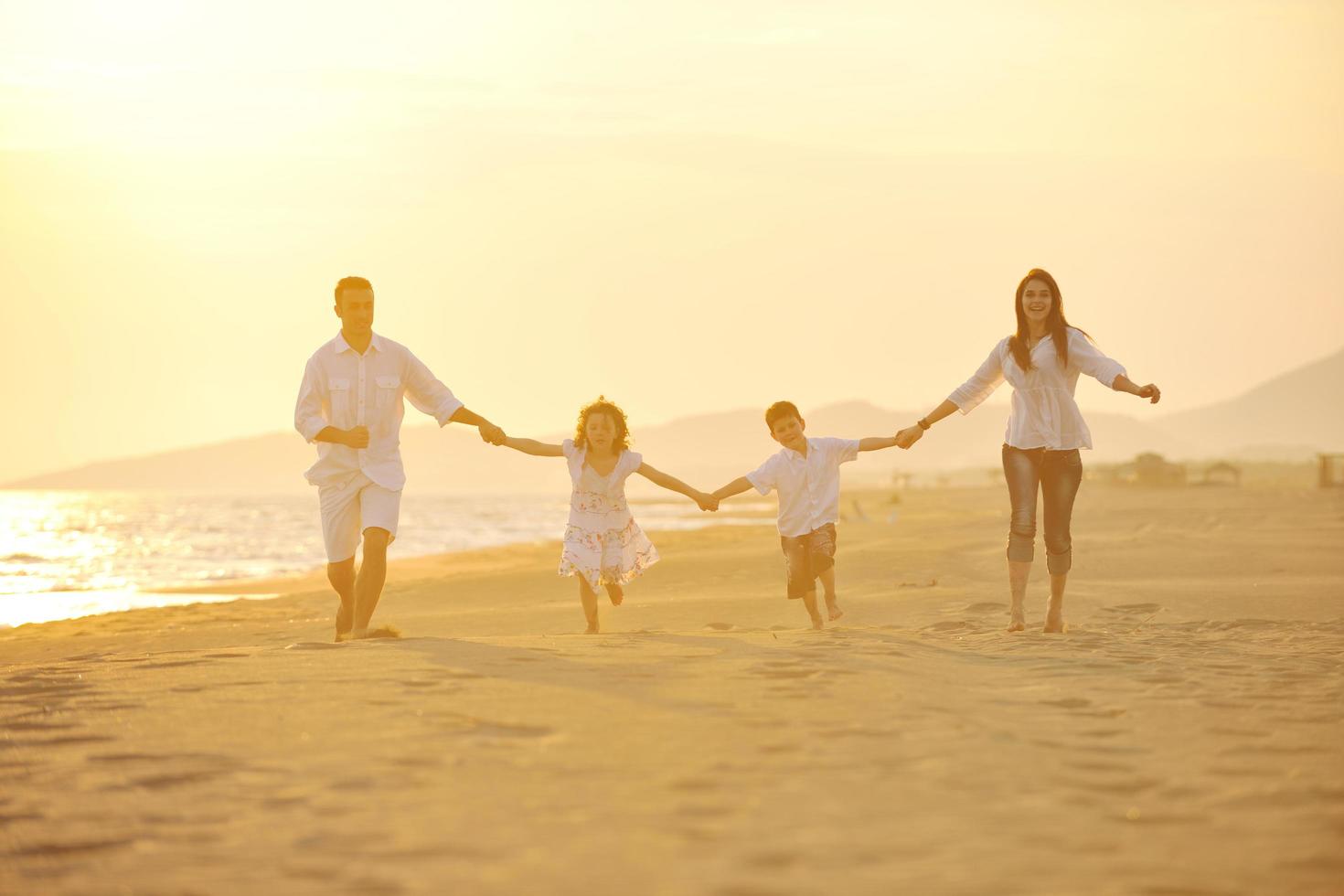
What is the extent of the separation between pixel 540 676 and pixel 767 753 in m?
1.55

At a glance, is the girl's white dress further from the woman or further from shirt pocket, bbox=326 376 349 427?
the woman

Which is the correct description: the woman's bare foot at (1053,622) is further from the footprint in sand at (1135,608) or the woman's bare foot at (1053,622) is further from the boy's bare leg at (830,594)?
the footprint in sand at (1135,608)

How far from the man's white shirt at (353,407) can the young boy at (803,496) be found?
2168mm

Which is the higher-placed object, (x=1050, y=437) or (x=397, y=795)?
(x=1050, y=437)

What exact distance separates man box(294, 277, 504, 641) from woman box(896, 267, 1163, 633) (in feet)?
12.0

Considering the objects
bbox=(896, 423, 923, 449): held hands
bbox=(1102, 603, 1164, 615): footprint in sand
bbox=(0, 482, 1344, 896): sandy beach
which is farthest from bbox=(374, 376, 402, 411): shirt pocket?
bbox=(1102, 603, 1164, 615): footprint in sand

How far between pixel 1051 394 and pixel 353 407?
413 cm

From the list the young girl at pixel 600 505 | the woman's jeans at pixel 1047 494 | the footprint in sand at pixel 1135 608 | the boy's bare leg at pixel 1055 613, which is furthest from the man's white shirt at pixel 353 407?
the footprint in sand at pixel 1135 608

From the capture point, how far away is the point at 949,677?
5.47m

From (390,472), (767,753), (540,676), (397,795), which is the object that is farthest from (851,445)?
(397,795)

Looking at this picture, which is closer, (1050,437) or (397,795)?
(397,795)

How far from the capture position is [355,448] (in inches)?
287

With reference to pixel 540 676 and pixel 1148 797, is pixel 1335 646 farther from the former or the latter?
pixel 540 676

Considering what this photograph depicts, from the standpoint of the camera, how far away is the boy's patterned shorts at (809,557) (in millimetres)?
8352
